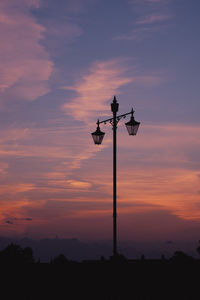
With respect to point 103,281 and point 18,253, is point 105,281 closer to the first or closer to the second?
point 103,281

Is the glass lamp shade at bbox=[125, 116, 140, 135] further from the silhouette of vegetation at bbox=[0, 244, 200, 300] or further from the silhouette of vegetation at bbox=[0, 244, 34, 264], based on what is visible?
the silhouette of vegetation at bbox=[0, 244, 34, 264]

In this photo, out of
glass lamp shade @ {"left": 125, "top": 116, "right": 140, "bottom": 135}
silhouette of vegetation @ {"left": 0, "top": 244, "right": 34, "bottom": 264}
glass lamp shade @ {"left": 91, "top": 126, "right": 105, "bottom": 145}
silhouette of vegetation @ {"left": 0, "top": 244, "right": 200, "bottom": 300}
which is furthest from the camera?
silhouette of vegetation @ {"left": 0, "top": 244, "right": 34, "bottom": 264}

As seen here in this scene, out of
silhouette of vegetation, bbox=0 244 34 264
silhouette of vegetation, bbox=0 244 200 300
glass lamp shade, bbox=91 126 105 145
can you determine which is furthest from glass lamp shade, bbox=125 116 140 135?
silhouette of vegetation, bbox=0 244 34 264

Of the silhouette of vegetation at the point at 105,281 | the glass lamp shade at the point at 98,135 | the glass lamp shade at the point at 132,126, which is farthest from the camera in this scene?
the silhouette of vegetation at the point at 105,281

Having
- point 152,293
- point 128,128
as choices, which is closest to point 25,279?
point 152,293

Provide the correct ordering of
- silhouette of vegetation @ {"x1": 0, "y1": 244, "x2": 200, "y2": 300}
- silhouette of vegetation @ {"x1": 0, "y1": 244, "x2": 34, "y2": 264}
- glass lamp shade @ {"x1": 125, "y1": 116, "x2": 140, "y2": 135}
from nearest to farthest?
glass lamp shade @ {"x1": 125, "y1": 116, "x2": 140, "y2": 135} < silhouette of vegetation @ {"x1": 0, "y1": 244, "x2": 200, "y2": 300} < silhouette of vegetation @ {"x1": 0, "y1": 244, "x2": 34, "y2": 264}

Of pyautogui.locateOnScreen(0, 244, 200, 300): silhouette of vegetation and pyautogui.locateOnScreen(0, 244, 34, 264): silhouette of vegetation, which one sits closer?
pyautogui.locateOnScreen(0, 244, 200, 300): silhouette of vegetation

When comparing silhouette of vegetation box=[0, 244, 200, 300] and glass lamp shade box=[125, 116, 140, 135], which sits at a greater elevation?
glass lamp shade box=[125, 116, 140, 135]

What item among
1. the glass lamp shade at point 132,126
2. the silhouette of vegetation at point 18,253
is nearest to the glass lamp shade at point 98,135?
the glass lamp shade at point 132,126

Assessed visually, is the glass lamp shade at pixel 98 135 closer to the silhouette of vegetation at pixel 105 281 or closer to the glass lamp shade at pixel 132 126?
the glass lamp shade at pixel 132 126

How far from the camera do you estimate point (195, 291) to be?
→ 18.7 metres

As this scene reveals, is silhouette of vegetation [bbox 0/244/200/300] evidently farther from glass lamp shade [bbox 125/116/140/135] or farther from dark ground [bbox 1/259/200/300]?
glass lamp shade [bbox 125/116/140/135]

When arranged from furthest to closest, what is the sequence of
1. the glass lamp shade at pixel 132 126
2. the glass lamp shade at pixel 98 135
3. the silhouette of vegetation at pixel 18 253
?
the silhouette of vegetation at pixel 18 253, the glass lamp shade at pixel 98 135, the glass lamp shade at pixel 132 126

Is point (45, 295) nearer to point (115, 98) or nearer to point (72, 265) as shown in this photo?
point (72, 265)
